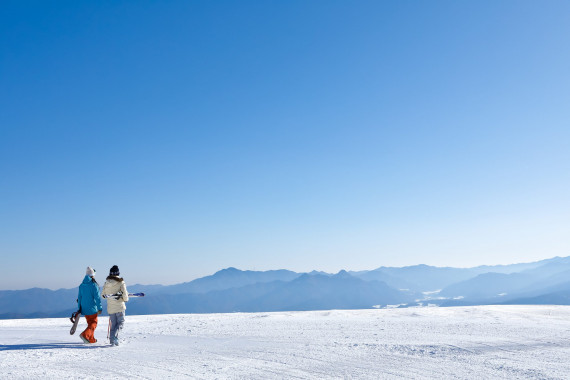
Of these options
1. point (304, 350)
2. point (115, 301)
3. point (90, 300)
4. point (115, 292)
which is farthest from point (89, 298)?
point (304, 350)

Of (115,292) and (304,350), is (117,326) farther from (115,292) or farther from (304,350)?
(304,350)

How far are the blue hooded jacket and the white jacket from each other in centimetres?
39

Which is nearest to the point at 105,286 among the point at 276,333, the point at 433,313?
the point at 276,333

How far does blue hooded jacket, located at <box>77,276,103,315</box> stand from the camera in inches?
456

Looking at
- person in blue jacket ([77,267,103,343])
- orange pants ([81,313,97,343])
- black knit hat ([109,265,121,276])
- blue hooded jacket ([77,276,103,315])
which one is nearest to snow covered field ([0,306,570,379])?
orange pants ([81,313,97,343])

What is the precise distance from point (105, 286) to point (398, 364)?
339 inches

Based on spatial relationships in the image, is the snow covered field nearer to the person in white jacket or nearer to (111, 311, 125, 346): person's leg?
(111, 311, 125, 346): person's leg

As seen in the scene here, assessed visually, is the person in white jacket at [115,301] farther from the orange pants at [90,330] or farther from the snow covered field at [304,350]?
the orange pants at [90,330]

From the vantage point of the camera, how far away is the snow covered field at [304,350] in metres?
7.77

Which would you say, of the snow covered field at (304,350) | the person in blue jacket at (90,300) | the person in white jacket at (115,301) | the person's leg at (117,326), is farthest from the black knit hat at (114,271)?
the snow covered field at (304,350)

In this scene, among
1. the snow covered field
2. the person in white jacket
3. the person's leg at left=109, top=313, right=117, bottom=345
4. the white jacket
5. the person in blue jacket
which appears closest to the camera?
the snow covered field

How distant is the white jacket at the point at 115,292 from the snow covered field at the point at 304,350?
1052 millimetres

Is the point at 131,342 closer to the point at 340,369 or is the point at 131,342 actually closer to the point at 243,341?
the point at 243,341

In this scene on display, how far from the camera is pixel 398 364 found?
27.5 feet
